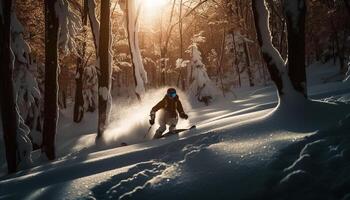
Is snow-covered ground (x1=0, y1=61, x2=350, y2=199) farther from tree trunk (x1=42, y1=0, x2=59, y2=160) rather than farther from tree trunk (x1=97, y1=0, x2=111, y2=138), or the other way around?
tree trunk (x1=97, y1=0, x2=111, y2=138)

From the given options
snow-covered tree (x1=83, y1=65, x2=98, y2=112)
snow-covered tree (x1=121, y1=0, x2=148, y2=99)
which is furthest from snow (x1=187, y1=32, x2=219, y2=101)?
snow-covered tree (x1=121, y1=0, x2=148, y2=99)

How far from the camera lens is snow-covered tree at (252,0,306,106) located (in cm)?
861

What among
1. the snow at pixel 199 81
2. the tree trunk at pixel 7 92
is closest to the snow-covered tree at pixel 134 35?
the tree trunk at pixel 7 92

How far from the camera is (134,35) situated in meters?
18.4

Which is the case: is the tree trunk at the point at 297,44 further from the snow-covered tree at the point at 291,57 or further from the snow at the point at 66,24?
the snow at the point at 66,24

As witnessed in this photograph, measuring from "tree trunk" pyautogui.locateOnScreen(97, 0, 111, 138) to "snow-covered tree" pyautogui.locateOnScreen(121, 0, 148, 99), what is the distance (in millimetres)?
3602

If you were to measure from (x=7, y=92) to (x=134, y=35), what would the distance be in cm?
941

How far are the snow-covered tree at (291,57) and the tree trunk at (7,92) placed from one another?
18.2ft

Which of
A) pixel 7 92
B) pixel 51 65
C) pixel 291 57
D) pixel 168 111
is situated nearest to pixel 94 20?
pixel 51 65

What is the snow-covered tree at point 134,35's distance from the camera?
17.9 m

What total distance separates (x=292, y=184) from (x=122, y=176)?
2390 mm

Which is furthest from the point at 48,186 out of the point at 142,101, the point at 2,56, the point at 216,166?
the point at 142,101

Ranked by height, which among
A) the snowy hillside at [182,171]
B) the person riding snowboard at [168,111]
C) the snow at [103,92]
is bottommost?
the snowy hillside at [182,171]

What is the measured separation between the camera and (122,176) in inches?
244
